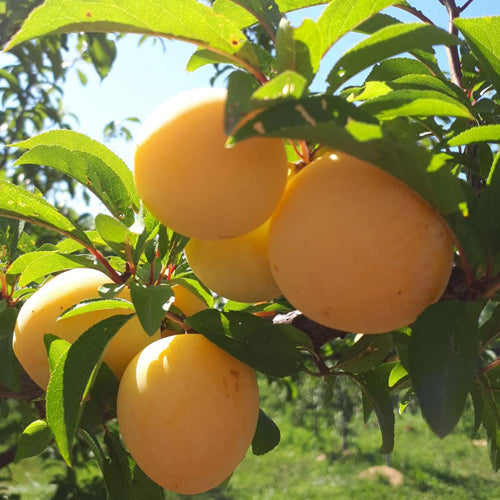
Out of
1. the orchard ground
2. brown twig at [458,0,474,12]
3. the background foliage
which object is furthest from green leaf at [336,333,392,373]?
the orchard ground

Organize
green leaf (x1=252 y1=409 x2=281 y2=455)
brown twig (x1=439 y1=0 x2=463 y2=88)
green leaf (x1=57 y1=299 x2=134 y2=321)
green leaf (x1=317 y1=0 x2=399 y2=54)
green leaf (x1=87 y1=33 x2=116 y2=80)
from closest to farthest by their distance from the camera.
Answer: green leaf (x1=317 y1=0 x2=399 y2=54) → green leaf (x1=57 y1=299 x2=134 y2=321) → green leaf (x1=252 y1=409 x2=281 y2=455) → brown twig (x1=439 y1=0 x2=463 y2=88) → green leaf (x1=87 y1=33 x2=116 y2=80)

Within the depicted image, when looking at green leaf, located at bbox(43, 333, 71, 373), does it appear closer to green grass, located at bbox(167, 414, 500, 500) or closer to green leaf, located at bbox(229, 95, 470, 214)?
green leaf, located at bbox(229, 95, 470, 214)

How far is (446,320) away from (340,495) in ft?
17.7

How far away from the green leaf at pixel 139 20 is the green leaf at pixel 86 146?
7.6 inches

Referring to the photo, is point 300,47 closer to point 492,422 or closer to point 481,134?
point 481,134

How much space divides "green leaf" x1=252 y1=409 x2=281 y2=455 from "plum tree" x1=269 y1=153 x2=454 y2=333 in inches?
16.7

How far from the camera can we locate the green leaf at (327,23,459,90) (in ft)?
1.72

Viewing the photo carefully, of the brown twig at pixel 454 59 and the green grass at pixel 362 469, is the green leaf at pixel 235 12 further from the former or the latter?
the green grass at pixel 362 469

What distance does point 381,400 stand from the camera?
0.81m

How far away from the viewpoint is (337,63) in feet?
1.86

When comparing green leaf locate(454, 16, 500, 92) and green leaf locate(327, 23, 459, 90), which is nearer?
green leaf locate(327, 23, 459, 90)

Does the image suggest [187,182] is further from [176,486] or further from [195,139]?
[176,486]

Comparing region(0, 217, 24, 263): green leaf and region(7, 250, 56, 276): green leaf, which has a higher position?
region(7, 250, 56, 276): green leaf

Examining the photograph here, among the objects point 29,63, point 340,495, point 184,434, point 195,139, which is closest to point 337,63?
point 195,139
